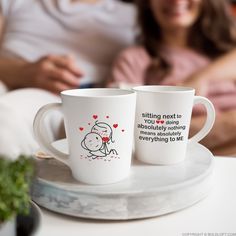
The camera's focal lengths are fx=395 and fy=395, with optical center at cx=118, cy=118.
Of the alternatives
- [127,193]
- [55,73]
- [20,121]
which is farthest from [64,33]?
[127,193]

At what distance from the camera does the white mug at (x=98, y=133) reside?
0.46m

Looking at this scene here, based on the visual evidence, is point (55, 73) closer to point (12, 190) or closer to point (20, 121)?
point (20, 121)

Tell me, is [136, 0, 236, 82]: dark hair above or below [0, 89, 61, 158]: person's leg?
above

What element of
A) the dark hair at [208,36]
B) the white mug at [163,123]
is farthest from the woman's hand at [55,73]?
the white mug at [163,123]

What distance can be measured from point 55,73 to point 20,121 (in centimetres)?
37

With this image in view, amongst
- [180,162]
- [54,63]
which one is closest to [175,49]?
[54,63]

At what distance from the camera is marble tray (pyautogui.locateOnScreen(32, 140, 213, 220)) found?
0.46 meters

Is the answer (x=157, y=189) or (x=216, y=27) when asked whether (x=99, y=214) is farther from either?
(x=216, y=27)

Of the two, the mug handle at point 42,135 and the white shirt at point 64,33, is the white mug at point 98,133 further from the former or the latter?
the white shirt at point 64,33

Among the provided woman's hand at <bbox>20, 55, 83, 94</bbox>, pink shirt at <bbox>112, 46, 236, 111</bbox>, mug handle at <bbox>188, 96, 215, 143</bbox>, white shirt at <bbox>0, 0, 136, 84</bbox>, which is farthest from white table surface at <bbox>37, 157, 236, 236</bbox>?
white shirt at <bbox>0, 0, 136, 84</bbox>

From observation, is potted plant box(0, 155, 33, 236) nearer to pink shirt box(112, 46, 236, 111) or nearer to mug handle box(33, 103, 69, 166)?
mug handle box(33, 103, 69, 166)

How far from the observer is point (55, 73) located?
1.10 m

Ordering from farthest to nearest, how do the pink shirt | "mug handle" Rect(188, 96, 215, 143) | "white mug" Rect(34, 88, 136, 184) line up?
1. the pink shirt
2. "mug handle" Rect(188, 96, 215, 143)
3. "white mug" Rect(34, 88, 136, 184)

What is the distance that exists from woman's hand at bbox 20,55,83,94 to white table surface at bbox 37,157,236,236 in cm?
64
